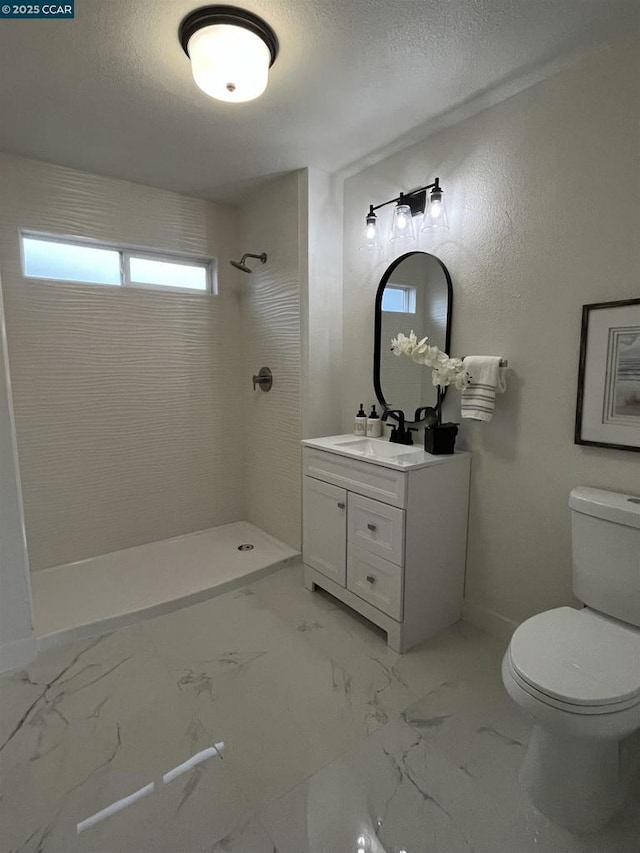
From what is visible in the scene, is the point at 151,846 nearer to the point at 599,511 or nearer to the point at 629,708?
the point at 629,708

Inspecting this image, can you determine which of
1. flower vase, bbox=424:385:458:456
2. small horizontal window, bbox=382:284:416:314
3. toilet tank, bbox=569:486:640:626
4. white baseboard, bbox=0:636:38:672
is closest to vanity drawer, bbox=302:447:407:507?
flower vase, bbox=424:385:458:456

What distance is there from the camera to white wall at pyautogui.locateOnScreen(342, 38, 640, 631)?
61.9 inches

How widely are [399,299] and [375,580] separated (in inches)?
57.9

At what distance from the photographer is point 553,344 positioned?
69.6 inches

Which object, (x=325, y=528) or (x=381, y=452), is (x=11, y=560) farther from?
(x=381, y=452)

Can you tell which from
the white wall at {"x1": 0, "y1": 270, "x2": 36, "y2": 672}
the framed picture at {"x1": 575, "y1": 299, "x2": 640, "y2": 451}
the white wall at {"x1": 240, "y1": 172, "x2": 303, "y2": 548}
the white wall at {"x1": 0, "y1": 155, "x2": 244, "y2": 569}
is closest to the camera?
the framed picture at {"x1": 575, "y1": 299, "x2": 640, "y2": 451}

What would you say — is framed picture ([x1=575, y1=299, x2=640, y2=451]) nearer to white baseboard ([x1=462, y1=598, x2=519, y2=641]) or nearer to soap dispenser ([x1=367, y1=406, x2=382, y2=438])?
white baseboard ([x1=462, y1=598, x2=519, y2=641])

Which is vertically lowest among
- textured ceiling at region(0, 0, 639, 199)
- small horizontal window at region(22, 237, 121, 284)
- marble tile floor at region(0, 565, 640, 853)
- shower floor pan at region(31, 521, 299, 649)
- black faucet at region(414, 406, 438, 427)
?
marble tile floor at region(0, 565, 640, 853)

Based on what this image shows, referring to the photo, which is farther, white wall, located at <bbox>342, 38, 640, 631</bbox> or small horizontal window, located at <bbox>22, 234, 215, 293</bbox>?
small horizontal window, located at <bbox>22, 234, 215, 293</bbox>

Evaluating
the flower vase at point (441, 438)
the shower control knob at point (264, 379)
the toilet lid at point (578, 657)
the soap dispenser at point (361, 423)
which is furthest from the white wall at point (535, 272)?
the shower control knob at point (264, 379)

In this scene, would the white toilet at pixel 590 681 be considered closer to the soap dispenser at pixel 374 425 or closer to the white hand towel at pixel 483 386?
the white hand towel at pixel 483 386

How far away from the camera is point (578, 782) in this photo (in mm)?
1227

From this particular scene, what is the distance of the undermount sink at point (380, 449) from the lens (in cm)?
202

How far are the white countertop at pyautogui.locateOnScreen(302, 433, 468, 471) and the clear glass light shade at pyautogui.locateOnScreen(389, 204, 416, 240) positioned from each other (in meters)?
1.11
